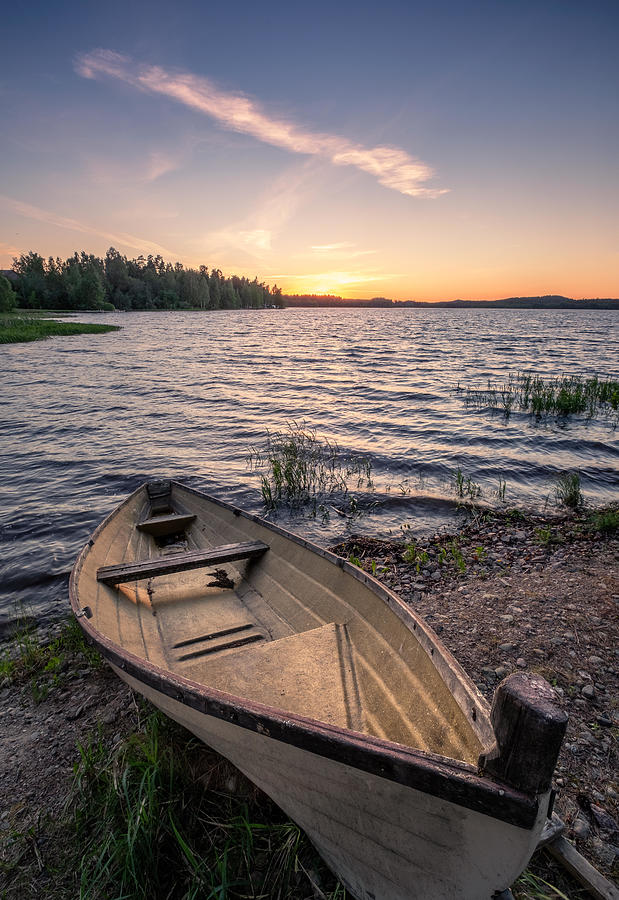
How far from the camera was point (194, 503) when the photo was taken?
800 cm

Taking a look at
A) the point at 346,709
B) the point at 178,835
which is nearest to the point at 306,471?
the point at 346,709

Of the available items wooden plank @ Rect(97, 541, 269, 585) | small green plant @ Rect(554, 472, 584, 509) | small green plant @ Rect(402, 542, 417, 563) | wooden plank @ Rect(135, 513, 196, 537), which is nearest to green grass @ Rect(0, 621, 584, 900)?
wooden plank @ Rect(97, 541, 269, 585)

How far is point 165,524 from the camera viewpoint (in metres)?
7.61

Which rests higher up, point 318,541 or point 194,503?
Result: point 194,503

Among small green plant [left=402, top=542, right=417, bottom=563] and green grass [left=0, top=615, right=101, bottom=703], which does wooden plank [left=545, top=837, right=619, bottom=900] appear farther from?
small green plant [left=402, top=542, right=417, bottom=563]

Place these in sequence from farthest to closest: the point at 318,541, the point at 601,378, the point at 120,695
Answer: the point at 601,378 → the point at 318,541 → the point at 120,695

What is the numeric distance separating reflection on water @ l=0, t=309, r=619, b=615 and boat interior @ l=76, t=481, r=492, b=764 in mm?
2002

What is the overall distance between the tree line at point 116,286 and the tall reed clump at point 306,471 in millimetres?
90575

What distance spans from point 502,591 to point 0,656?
6436 mm

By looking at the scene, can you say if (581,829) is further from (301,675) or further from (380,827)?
(301,675)

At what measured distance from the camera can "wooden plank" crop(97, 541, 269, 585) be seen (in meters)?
5.40

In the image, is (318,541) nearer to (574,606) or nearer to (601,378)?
(574,606)

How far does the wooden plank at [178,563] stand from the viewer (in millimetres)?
5402

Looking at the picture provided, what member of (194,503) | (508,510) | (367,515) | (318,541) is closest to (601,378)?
(508,510)
